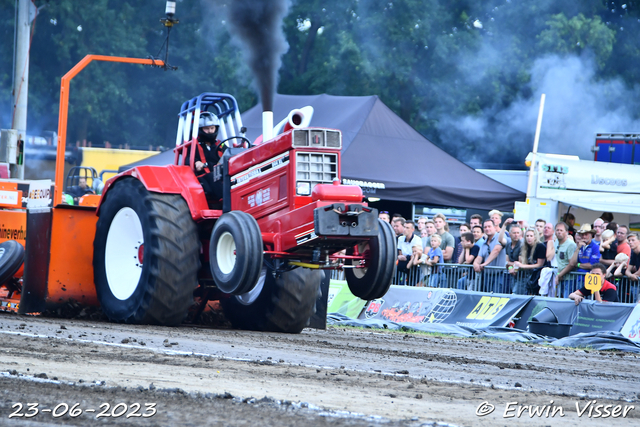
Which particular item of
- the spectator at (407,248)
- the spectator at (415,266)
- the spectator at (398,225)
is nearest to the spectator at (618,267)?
the spectator at (415,266)

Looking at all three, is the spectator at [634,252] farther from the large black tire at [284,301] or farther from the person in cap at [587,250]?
the large black tire at [284,301]

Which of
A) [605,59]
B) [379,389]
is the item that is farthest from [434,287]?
[605,59]

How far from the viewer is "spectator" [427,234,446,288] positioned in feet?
46.6

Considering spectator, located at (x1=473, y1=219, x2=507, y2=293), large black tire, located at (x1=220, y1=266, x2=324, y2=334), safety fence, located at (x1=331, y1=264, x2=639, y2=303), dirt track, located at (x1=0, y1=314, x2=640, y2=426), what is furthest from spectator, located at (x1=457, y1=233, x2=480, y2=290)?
large black tire, located at (x1=220, y1=266, x2=324, y2=334)

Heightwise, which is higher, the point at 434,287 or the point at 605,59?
the point at 605,59

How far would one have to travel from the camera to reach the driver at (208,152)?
9.54m

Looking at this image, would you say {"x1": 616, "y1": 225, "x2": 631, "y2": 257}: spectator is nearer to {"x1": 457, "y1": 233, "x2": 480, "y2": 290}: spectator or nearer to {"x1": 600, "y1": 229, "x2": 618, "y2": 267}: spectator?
{"x1": 600, "y1": 229, "x2": 618, "y2": 267}: spectator

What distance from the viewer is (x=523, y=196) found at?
18.0 metres

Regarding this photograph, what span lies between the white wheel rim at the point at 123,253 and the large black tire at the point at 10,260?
3.27ft

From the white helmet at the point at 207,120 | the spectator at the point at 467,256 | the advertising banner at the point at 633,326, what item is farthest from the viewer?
the spectator at the point at 467,256

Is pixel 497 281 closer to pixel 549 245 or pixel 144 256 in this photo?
pixel 549 245

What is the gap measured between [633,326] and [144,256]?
6.22 m

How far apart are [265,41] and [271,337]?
3893 mm

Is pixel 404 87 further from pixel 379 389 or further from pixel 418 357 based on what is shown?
pixel 379 389
